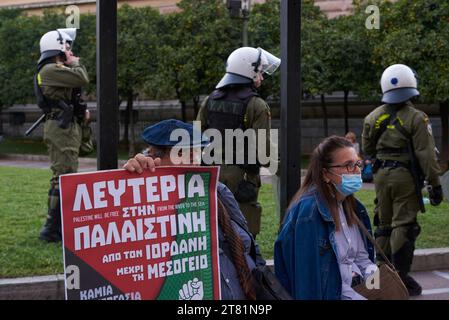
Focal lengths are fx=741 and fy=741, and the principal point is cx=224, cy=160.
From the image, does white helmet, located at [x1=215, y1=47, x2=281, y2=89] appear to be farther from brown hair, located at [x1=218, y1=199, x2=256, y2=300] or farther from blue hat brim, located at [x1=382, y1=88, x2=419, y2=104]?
brown hair, located at [x1=218, y1=199, x2=256, y2=300]

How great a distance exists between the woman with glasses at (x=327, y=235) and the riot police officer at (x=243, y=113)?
6.81 feet

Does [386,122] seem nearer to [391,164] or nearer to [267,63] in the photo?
[391,164]

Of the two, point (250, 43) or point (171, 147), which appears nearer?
point (171, 147)

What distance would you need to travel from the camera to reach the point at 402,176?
20.3 feet

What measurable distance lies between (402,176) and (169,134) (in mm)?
3326

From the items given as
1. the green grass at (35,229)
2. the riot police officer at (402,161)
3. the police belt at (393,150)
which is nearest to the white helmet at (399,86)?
the riot police officer at (402,161)

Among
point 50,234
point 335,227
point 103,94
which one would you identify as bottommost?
point 50,234

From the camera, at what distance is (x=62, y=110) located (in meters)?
6.93

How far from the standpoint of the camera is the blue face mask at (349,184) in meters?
3.57

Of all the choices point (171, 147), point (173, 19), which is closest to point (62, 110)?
point (171, 147)
